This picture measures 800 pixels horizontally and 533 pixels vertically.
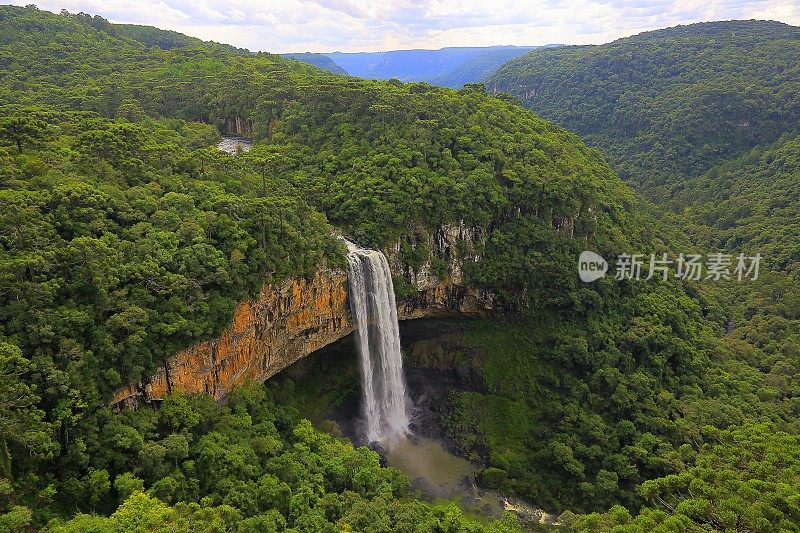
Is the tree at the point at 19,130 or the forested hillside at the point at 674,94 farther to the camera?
the forested hillside at the point at 674,94

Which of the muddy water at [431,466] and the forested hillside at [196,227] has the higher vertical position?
the forested hillside at [196,227]

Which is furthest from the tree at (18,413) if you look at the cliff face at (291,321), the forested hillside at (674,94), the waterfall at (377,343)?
the forested hillside at (674,94)

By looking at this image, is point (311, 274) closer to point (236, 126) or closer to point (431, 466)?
point (431, 466)

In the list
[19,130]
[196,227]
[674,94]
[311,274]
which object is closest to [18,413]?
[196,227]

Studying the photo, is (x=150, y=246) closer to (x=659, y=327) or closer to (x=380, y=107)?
(x=380, y=107)

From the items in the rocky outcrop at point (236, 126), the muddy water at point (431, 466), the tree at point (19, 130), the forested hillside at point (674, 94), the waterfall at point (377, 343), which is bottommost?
the muddy water at point (431, 466)

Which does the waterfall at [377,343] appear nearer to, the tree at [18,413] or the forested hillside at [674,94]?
the tree at [18,413]

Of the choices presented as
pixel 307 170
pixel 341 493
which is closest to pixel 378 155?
pixel 307 170
